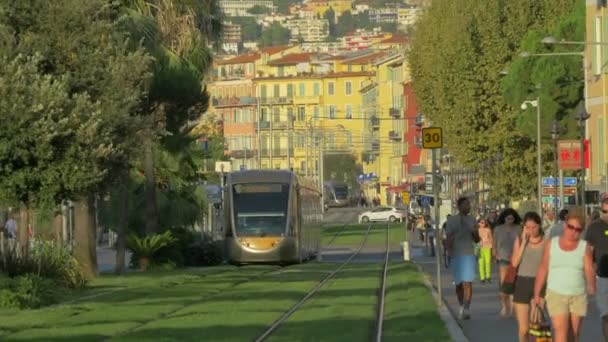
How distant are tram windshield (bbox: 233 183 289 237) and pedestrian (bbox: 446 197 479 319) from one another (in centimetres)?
2759

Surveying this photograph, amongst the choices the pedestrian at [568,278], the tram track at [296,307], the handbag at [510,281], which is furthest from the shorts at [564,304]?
the tram track at [296,307]

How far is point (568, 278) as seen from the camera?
59.5ft

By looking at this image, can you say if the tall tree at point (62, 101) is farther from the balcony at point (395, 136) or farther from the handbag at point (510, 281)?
the balcony at point (395, 136)

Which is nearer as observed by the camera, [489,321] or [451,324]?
[451,324]

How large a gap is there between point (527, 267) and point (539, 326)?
5.34ft

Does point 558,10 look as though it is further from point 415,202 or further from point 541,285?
point 541,285

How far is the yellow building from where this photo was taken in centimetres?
5812

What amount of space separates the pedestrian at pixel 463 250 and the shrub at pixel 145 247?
22.8 meters

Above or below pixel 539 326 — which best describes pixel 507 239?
above

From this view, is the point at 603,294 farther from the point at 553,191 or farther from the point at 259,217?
the point at 553,191

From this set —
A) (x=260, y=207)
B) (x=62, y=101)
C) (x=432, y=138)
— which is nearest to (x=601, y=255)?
(x=432, y=138)

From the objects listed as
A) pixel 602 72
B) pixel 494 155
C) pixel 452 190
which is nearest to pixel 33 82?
pixel 602 72

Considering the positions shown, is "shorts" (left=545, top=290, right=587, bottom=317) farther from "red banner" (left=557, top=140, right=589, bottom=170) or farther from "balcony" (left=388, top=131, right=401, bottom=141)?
"balcony" (left=388, top=131, right=401, bottom=141)

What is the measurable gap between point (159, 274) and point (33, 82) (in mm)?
13511
